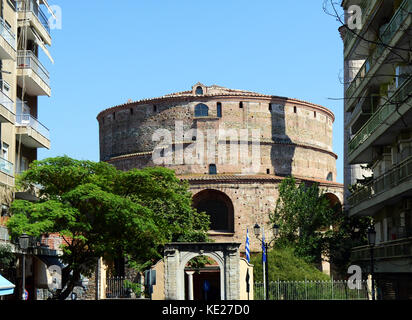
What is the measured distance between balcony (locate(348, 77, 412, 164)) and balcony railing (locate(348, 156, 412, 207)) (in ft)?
4.02

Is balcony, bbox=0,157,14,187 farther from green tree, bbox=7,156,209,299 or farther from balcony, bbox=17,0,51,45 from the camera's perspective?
balcony, bbox=17,0,51,45

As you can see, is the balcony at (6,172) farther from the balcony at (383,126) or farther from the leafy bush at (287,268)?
the leafy bush at (287,268)

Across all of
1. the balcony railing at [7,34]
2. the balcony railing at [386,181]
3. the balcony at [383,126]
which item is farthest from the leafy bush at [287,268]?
the balcony railing at [7,34]

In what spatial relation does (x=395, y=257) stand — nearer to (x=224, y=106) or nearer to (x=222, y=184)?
(x=222, y=184)

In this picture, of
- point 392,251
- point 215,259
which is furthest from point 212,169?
point 392,251

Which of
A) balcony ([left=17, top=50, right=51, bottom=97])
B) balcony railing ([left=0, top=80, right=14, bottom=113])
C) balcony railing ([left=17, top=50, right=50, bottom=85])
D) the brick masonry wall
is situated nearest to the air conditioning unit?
balcony railing ([left=0, top=80, right=14, bottom=113])

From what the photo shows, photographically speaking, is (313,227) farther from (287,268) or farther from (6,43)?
(6,43)

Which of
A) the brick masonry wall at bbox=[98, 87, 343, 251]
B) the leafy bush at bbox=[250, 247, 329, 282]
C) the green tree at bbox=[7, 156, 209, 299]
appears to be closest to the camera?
the green tree at bbox=[7, 156, 209, 299]

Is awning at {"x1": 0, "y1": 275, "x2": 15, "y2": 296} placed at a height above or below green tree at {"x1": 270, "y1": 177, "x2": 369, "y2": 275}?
below

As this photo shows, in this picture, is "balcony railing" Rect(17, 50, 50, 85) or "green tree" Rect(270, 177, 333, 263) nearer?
"balcony railing" Rect(17, 50, 50, 85)

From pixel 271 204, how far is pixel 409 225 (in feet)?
101

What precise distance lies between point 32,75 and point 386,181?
1318cm

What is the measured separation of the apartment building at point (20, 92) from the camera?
70.5ft

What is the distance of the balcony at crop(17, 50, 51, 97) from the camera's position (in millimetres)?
23531
